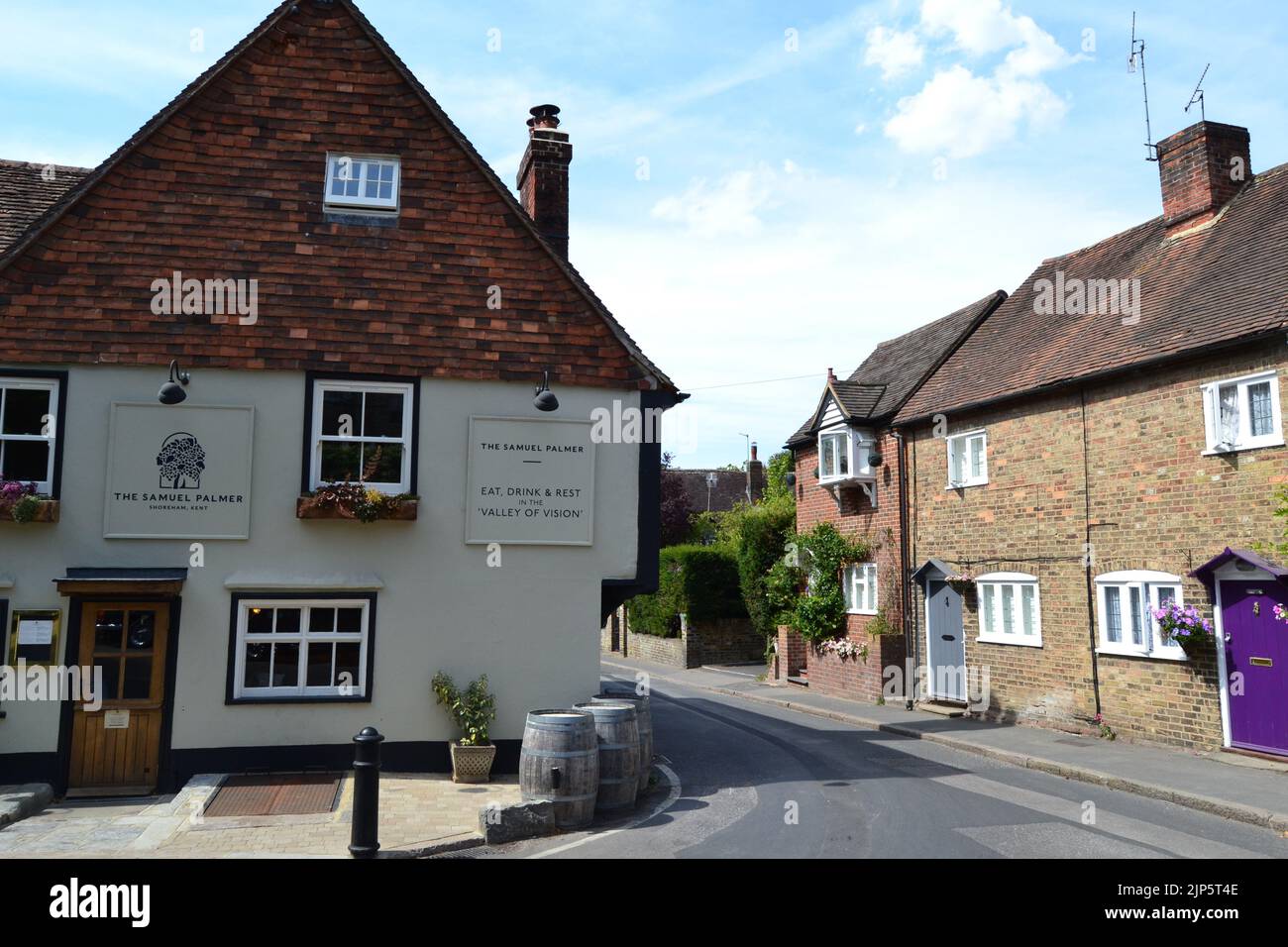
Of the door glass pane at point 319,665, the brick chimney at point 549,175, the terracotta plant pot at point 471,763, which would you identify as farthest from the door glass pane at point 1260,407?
the door glass pane at point 319,665

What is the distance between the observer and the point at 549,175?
14.0m

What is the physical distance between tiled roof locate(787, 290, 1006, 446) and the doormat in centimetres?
1442

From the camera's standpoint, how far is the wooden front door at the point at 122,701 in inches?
408

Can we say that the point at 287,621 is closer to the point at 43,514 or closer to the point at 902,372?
the point at 43,514

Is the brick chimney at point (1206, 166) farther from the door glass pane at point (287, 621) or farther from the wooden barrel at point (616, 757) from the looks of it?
the door glass pane at point (287, 621)

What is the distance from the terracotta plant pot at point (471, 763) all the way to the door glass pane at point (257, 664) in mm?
2433

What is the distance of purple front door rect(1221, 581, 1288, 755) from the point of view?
12.0m

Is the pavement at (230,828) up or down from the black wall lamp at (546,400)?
down

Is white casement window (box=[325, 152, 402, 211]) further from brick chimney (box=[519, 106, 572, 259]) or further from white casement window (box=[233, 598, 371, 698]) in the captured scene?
white casement window (box=[233, 598, 371, 698])

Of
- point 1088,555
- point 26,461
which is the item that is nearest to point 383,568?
point 26,461

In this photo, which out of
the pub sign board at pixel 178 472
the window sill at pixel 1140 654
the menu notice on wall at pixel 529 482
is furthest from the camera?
the window sill at pixel 1140 654

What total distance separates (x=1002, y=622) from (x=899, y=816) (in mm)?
8728
